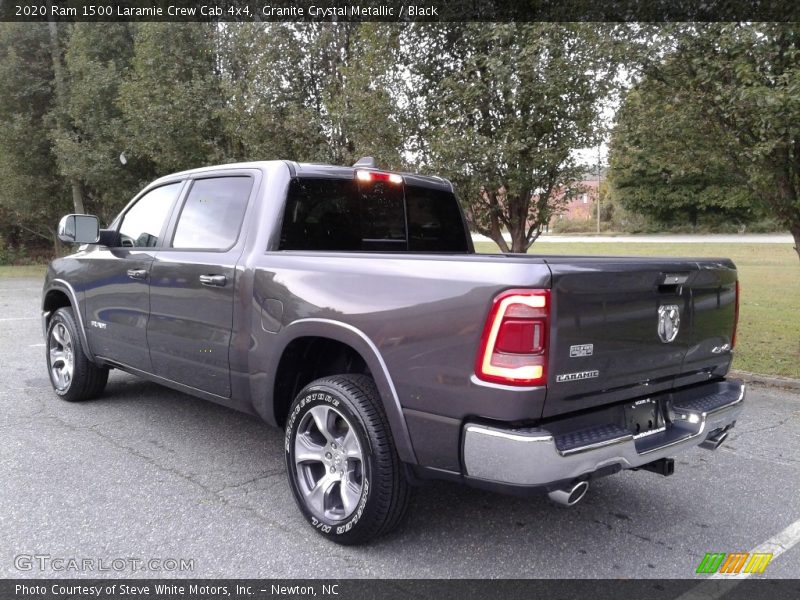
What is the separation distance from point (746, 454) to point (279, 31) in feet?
32.4

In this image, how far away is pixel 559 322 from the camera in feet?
8.23

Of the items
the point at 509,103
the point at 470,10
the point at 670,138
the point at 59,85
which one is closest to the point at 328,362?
the point at 509,103

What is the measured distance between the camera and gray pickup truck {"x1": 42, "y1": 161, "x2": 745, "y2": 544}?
252 centimetres

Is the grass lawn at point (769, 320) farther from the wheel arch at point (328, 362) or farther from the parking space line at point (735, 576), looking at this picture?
the wheel arch at point (328, 362)

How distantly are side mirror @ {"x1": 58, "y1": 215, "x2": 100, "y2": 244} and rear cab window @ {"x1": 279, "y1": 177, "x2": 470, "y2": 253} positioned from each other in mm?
1873

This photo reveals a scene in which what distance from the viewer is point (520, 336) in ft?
8.14

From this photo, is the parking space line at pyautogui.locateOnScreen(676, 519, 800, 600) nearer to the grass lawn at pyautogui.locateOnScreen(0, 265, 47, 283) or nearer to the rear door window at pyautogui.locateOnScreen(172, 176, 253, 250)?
the rear door window at pyautogui.locateOnScreen(172, 176, 253, 250)

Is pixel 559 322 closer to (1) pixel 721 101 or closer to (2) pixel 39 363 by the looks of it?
(1) pixel 721 101

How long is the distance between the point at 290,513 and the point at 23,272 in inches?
901

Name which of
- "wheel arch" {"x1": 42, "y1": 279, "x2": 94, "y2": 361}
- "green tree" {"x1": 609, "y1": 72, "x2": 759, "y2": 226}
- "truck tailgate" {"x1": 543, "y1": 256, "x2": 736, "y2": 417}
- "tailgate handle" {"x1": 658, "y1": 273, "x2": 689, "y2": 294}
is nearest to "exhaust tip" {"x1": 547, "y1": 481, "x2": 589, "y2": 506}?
"truck tailgate" {"x1": 543, "y1": 256, "x2": 736, "y2": 417}

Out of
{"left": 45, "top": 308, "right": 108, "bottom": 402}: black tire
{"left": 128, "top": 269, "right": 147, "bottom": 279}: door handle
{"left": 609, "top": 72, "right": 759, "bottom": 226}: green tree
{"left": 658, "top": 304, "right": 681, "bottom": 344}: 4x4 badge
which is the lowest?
{"left": 45, "top": 308, "right": 108, "bottom": 402}: black tire

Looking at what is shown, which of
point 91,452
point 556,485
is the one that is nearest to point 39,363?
point 91,452

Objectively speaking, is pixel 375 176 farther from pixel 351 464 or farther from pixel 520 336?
pixel 520 336

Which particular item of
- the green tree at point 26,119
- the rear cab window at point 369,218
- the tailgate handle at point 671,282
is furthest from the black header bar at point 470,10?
the green tree at point 26,119
